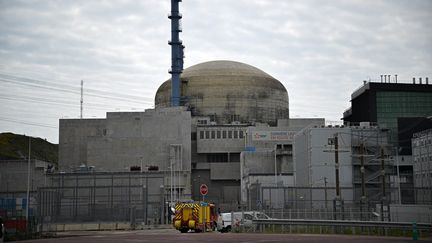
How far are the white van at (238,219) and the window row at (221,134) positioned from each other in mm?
75517

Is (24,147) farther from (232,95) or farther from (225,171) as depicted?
(225,171)

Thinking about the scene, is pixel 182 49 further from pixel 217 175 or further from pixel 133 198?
pixel 133 198

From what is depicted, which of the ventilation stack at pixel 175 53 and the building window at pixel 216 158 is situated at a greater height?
the ventilation stack at pixel 175 53

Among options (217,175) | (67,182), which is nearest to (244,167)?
(217,175)

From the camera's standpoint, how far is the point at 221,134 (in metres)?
122

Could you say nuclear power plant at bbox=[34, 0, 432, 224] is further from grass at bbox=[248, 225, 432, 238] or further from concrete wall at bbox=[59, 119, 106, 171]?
grass at bbox=[248, 225, 432, 238]

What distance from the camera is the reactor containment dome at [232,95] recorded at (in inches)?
5074

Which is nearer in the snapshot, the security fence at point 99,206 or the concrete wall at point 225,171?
the security fence at point 99,206

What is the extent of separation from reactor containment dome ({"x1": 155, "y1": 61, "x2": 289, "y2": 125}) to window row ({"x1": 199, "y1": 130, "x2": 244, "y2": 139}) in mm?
4998

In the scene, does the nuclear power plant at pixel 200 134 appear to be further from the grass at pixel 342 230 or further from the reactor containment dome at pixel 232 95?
the grass at pixel 342 230

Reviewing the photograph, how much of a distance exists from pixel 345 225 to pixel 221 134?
284 feet

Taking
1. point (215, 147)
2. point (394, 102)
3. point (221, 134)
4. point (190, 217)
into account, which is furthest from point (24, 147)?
point (190, 217)

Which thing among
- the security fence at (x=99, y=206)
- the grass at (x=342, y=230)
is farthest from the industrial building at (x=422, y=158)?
the grass at (x=342, y=230)

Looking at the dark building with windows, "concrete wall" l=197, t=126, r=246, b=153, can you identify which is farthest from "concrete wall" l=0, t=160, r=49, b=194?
the dark building with windows
